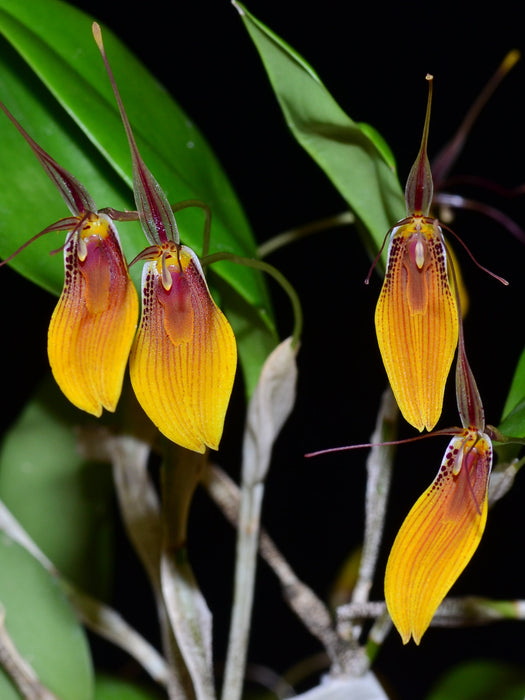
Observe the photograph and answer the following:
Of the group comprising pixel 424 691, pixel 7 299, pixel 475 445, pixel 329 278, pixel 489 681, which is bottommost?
pixel 424 691

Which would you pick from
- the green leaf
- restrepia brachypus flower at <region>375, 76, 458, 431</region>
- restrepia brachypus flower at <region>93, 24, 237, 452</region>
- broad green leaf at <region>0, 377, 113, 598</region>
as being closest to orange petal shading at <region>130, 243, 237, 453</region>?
restrepia brachypus flower at <region>93, 24, 237, 452</region>

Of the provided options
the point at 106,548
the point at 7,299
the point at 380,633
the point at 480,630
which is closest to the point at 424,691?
the point at 480,630

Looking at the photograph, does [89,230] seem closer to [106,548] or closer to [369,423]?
[106,548]

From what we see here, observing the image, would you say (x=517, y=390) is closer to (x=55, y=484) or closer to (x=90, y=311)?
(x=90, y=311)

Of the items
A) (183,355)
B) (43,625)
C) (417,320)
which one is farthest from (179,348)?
(43,625)

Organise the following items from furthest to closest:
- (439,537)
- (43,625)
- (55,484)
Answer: (55,484)
(43,625)
(439,537)

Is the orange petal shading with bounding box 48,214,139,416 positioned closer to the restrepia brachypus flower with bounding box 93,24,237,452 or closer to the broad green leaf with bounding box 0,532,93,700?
the restrepia brachypus flower with bounding box 93,24,237,452
